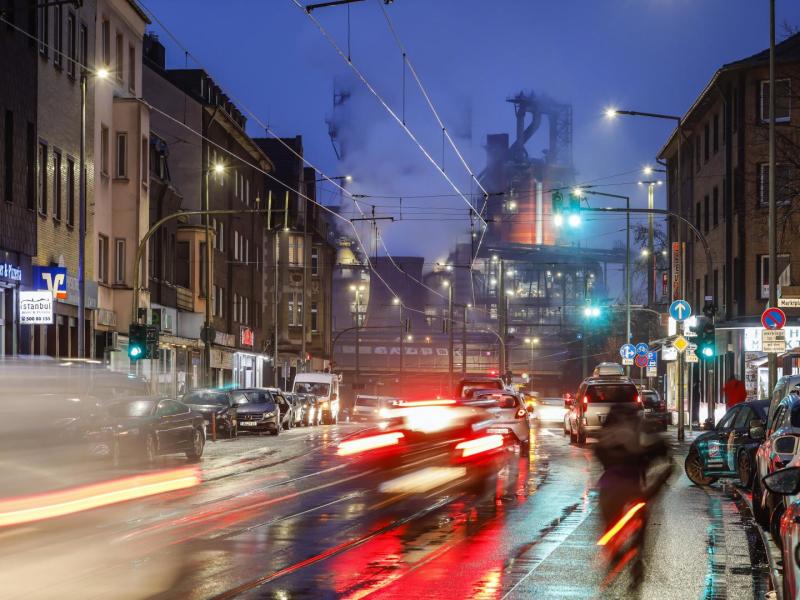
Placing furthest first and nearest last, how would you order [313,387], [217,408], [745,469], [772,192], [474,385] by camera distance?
1. [313,387]
2. [217,408]
3. [474,385]
4. [772,192]
5. [745,469]

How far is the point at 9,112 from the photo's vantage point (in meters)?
37.7

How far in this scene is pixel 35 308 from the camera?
110 ft

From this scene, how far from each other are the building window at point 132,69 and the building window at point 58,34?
8.67 metres

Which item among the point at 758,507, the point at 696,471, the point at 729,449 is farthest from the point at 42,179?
the point at 758,507

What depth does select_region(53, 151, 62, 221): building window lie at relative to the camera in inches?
1638

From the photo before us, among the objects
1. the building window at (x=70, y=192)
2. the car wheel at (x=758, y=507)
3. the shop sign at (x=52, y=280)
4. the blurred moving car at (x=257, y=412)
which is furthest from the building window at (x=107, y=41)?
the car wheel at (x=758, y=507)

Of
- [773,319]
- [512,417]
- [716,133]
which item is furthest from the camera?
[716,133]

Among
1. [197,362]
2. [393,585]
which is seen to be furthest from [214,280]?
[393,585]

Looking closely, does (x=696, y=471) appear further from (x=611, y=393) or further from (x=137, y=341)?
(x=137, y=341)

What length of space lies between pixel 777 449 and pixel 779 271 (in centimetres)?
4138

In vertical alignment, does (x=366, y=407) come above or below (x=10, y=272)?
below

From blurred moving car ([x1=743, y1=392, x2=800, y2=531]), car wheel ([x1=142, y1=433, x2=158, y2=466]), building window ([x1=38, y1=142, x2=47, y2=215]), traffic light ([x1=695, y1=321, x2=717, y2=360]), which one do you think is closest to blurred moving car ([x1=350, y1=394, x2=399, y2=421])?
building window ([x1=38, y1=142, x2=47, y2=215])

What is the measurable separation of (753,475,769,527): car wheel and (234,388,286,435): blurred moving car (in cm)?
2722

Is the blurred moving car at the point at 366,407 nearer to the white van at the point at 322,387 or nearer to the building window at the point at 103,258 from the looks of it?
the white van at the point at 322,387
